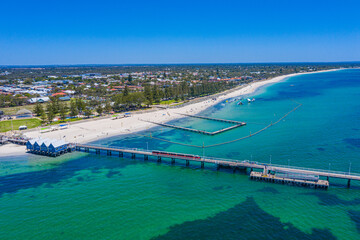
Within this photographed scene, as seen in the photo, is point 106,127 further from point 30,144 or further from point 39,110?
point 39,110

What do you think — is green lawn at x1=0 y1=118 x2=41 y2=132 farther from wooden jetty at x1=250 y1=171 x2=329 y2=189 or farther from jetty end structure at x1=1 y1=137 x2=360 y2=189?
wooden jetty at x1=250 y1=171 x2=329 y2=189

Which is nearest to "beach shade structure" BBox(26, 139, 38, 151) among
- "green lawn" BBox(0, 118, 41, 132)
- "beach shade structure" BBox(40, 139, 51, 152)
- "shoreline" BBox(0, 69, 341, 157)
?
"shoreline" BBox(0, 69, 341, 157)

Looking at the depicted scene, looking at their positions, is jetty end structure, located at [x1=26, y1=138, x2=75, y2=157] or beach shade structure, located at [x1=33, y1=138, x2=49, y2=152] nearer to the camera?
jetty end structure, located at [x1=26, y1=138, x2=75, y2=157]

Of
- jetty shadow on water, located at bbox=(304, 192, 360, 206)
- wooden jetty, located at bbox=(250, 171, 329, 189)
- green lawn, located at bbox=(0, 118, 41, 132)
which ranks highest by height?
green lawn, located at bbox=(0, 118, 41, 132)

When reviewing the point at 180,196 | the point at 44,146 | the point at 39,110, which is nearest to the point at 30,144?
the point at 44,146

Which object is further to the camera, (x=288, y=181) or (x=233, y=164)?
(x=233, y=164)

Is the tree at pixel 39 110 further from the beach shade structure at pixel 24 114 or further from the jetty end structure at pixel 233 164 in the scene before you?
the jetty end structure at pixel 233 164
